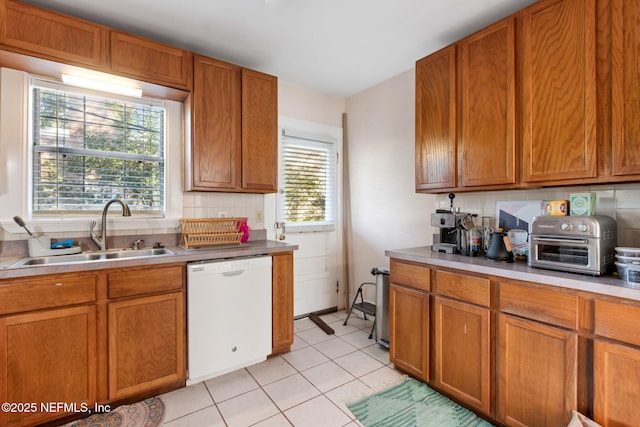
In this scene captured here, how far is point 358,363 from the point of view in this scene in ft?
7.99

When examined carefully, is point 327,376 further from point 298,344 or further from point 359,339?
point 359,339

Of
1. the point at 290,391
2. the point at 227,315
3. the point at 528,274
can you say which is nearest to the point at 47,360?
the point at 227,315

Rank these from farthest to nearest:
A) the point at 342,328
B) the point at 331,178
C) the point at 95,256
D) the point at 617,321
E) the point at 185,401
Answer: the point at 331,178, the point at 342,328, the point at 95,256, the point at 185,401, the point at 617,321

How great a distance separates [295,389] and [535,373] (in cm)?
146

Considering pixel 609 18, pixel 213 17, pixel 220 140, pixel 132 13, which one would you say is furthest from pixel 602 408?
pixel 132 13

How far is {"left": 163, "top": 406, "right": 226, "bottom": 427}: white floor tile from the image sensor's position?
1741 millimetres

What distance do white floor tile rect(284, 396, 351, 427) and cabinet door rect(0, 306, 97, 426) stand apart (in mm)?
1224

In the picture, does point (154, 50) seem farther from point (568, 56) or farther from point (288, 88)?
point (568, 56)

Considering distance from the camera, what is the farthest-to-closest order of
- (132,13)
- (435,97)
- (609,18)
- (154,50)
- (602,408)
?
(435,97)
(154,50)
(132,13)
(609,18)
(602,408)

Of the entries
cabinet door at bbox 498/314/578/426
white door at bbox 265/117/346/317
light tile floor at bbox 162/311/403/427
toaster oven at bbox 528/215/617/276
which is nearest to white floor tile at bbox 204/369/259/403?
light tile floor at bbox 162/311/403/427

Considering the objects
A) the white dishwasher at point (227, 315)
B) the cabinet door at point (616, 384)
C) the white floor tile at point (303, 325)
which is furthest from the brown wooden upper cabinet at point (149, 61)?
the cabinet door at point (616, 384)

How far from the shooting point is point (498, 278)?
1703mm

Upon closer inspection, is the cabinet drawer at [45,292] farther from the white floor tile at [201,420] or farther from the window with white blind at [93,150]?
the white floor tile at [201,420]

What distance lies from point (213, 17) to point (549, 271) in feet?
8.87
